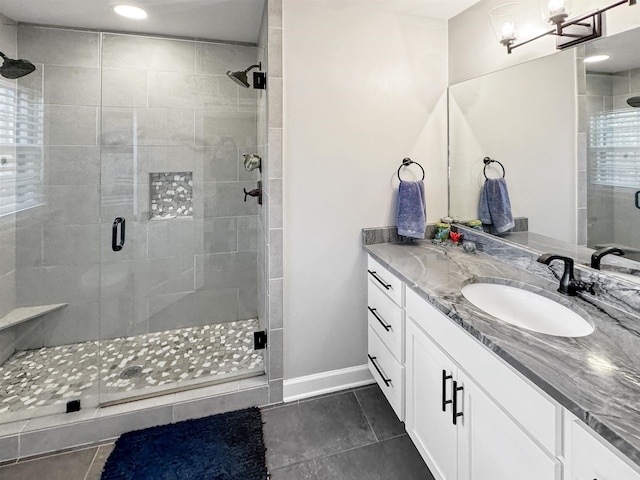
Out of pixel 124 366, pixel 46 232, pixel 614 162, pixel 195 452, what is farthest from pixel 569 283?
pixel 46 232

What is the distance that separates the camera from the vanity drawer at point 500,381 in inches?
29.7

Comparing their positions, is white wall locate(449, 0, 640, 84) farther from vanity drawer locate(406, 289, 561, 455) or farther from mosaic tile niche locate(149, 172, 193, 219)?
mosaic tile niche locate(149, 172, 193, 219)

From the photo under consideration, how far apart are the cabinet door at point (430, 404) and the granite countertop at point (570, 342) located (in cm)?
21

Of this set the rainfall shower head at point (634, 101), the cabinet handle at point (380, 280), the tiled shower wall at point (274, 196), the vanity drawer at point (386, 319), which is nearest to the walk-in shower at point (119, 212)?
the tiled shower wall at point (274, 196)

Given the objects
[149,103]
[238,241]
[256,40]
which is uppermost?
[256,40]

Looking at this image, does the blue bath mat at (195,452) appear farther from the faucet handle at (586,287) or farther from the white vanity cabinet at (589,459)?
the faucet handle at (586,287)

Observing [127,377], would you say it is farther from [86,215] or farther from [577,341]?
[577,341]

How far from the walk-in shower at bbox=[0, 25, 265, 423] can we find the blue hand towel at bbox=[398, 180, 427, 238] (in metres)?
1.11

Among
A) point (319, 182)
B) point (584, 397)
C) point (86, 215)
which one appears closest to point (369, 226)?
point (319, 182)

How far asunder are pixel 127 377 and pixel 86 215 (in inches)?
45.8

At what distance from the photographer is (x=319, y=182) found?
1.90 metres

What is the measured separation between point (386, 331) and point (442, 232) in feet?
2.50

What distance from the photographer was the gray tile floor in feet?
4.88

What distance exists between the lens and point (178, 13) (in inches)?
80.7
